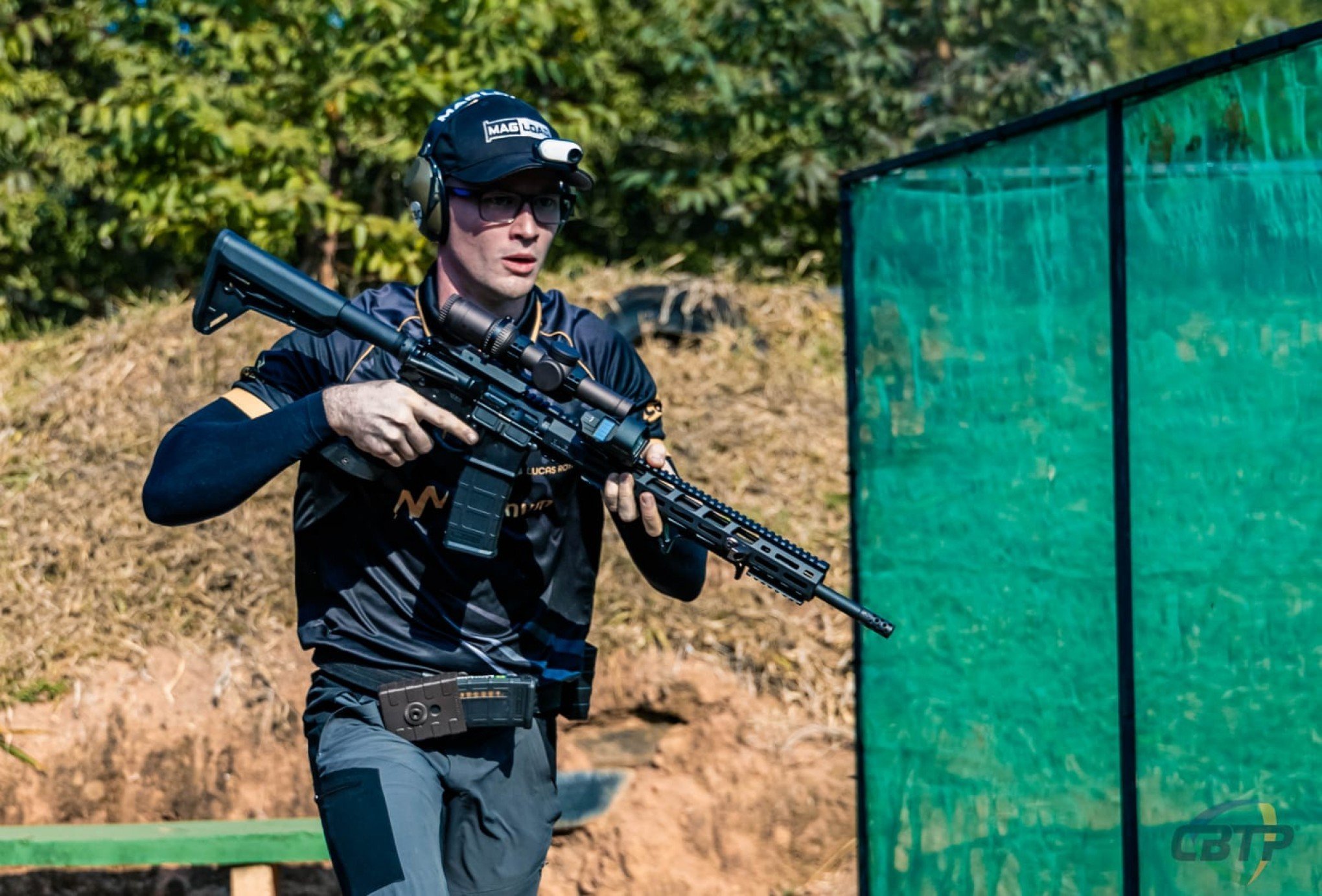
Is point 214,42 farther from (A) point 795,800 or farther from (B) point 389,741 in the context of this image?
(B) point 389,741

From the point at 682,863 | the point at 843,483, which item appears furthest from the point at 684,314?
the point at 682,863

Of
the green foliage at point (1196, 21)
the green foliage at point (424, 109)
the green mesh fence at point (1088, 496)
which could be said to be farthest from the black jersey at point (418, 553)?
the green foliage at point (1196, 21)

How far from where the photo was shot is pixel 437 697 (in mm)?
3391

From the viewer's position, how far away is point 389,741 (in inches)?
133

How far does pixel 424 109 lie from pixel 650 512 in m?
5.12

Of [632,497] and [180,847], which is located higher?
[632,497]

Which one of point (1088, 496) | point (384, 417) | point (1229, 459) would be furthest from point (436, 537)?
point (1229, 459)

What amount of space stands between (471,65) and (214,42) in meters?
1.55

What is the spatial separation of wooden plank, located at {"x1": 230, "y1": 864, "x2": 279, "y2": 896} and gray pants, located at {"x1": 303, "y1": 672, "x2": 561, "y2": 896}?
182 centimetres

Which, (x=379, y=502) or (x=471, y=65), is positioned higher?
(x=471, y=65)

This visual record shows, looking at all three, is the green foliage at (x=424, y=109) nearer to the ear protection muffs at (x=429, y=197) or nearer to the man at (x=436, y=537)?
the ear protection muffs at (x=429, y=197)

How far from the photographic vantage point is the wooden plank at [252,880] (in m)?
5.17

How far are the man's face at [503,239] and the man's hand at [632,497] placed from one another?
19.3 inches

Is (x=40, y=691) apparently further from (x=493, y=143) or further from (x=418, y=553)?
(x=493, y=143)
